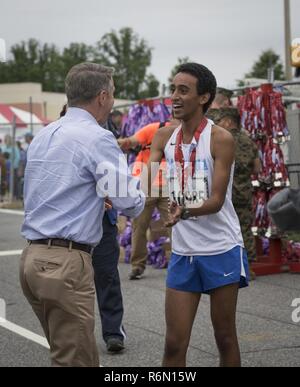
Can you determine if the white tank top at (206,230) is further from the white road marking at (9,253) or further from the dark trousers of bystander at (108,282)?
the white road marking at (9,253)

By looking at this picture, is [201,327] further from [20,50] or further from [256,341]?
[20,50]

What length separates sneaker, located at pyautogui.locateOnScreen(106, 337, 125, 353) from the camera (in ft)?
19.8

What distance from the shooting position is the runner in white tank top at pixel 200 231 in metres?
4.20

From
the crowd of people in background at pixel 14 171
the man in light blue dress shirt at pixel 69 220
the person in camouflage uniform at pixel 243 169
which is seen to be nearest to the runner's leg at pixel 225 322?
the man in light blue dress shirt at pixel 69 220

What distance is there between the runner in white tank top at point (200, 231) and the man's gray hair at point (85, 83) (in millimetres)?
585

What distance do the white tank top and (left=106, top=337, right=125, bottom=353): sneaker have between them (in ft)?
6.38

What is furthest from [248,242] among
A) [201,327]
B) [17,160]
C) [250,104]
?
[17,160]

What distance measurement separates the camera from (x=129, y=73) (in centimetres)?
6762

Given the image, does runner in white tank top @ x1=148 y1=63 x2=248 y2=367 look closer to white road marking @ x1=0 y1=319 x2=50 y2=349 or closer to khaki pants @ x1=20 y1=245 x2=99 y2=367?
khaki pants @ x1=20 y1=245 x2=99 y2=367

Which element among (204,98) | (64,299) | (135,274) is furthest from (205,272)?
(135,274)

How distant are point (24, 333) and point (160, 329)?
1.19 m

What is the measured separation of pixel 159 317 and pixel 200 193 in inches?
129

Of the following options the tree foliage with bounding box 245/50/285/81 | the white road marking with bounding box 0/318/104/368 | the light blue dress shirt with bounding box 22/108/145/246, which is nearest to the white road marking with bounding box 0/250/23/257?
the white road marking with bounding box 0/318/104/368

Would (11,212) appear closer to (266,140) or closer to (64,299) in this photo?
(266,140)
